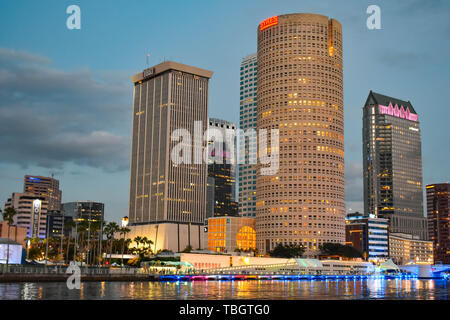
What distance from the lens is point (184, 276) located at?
652 feet

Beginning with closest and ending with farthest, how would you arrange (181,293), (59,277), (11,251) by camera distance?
(181,293) < (59,277) < (11,251)

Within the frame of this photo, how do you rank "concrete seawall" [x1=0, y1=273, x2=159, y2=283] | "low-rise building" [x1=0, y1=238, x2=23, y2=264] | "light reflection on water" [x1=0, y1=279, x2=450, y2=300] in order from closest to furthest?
"light reflection on water" [x1=0, y1=279, x2=450, y2=300] < "concrete seawall" [x1=0, y1=273, x2=159, y2=283] < "low-rise building" [x1=0, y1=238, x2=23, y2=264]

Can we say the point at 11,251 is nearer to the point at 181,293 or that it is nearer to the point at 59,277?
the point at 59,277

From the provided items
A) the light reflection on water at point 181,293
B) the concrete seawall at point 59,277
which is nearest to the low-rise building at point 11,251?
the concrete seawall at point 59,277

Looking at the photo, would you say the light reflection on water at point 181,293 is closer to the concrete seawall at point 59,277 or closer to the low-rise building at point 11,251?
the concrete seawall at point 59,277

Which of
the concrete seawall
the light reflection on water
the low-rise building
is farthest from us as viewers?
the low-rise building

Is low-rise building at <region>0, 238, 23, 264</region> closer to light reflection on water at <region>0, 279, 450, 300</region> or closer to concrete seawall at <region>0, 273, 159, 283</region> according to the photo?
concrete seawall at <region>0, 273, 159, 283</region>

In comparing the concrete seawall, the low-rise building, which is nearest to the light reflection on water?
the concrete seawall

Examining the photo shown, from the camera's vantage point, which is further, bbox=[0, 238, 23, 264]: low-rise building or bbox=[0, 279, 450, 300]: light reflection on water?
bbox=[0, 238, 23, 264]: low-rise building

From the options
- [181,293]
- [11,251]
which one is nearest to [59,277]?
[11,251]

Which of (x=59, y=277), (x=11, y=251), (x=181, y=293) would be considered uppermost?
(x=11, y=251)

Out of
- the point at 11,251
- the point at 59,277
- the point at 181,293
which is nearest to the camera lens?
the point at 181,293
